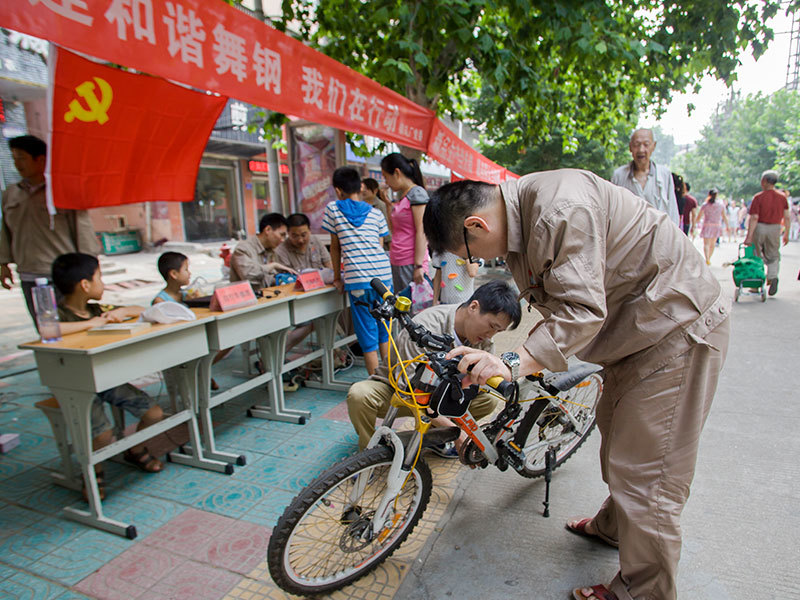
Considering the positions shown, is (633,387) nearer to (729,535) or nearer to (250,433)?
(729,535)

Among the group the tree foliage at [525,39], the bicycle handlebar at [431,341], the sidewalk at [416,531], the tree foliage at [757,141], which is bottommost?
the sidewalk at [416,531]

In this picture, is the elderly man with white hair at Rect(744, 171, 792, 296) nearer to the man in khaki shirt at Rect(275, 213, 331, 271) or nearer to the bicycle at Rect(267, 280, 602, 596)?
the man in khaki shirt at Rect(275, 213, 331, 271)

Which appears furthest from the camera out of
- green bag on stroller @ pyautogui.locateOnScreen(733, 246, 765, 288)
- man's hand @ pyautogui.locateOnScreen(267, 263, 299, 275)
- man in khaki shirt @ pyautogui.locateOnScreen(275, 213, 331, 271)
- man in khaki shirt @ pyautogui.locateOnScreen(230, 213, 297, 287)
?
green bag on stroller @ pyautogui.locateOnScreen(733, 246, 765, 288)

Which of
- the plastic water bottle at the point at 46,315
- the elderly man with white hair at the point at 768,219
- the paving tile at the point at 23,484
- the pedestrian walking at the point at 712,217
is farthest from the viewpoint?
the pedestrian walking at the point at 712,217

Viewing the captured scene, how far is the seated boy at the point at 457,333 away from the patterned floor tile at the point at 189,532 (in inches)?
31.5

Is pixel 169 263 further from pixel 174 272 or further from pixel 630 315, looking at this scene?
pixel 630 315

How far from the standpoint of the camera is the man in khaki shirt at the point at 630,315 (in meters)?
1.37

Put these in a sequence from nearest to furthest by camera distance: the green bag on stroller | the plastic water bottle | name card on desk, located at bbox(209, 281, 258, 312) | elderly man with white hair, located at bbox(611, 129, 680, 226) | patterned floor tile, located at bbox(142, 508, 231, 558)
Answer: patterned floor tile, located at bbox(142, 508, 231, 558) → the plastic water bottle → name card on desk, located at bbox(209, 281, 258, 312) → elderly man with white hair, located at bbox(611, 129, 680, 226) → the green bag on stroller

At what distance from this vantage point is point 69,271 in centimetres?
274

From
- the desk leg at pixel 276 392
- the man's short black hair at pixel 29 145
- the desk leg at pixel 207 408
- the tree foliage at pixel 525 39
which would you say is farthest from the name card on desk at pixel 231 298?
the tree foliage at pixel 525 39

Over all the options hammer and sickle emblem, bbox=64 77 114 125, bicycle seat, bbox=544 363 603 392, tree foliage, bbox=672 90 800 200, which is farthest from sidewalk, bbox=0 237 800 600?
tree foliage, bbox=672 90 800 200

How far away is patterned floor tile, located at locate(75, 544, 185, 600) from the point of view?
1933 mm

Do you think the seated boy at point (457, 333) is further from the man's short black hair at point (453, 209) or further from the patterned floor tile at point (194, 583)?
the patterned floor tile at point (194, 583)

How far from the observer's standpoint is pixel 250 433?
3338 millimetres
